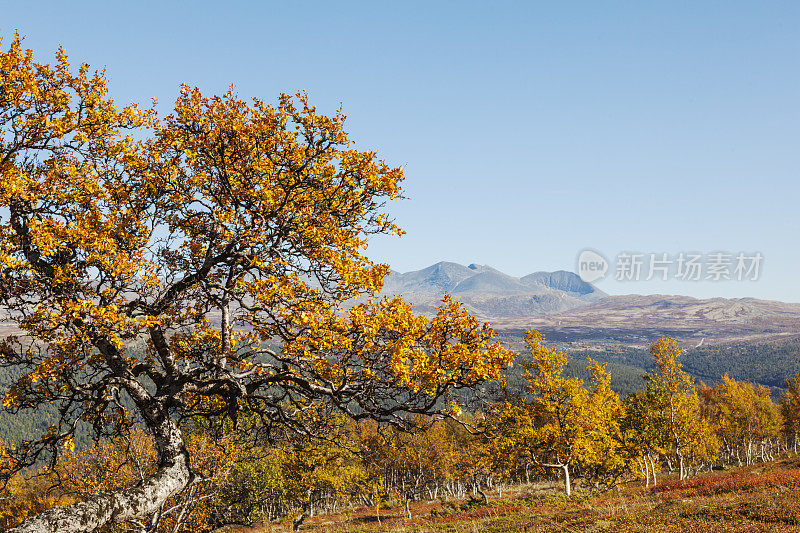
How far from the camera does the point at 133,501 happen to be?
8.24 meters

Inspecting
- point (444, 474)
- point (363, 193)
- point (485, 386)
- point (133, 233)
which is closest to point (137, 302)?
point (133, 233)

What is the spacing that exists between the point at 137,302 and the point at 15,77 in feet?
17.7

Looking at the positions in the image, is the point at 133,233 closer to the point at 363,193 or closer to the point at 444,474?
the point at 363,193

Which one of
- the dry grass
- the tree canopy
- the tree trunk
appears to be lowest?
the dry grass

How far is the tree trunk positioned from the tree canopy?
0.18 feet

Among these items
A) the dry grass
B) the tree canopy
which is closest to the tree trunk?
the tree canopy

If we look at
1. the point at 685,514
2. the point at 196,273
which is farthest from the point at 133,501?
the point at 685,514

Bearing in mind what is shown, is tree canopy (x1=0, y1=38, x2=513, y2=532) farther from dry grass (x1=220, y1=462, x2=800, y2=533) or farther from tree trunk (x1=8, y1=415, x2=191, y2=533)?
dry grass (x1=220, y1=462, x2=800, y2=533)

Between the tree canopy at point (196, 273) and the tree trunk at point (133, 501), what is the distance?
0.18 ft

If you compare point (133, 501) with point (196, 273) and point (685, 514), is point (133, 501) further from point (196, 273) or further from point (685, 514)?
point (685, 514)

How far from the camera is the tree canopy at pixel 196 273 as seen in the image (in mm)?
9297

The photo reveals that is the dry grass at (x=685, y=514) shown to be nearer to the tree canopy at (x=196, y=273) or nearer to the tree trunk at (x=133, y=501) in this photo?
the tree canopy at (x=196, y=273)

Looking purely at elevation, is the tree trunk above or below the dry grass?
above

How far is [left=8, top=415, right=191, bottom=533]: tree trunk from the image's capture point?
702 centimetres
